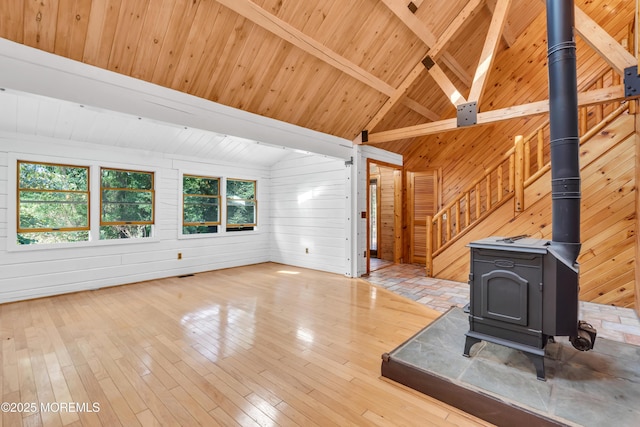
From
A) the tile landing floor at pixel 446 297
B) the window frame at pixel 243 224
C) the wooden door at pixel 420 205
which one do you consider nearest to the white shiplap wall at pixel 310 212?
the window frame at pixel 243 224

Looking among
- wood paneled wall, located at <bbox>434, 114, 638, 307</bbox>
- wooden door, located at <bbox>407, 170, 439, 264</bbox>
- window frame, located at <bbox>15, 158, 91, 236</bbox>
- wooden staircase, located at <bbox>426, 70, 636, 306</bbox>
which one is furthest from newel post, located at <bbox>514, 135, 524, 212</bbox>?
window frame, located at <bbox>15, 158, 91, 236</bbox>

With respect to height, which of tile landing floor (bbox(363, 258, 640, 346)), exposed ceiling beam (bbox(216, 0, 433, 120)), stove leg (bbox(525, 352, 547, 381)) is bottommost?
tile landing floor (bbox(363, 258, 640, 346))

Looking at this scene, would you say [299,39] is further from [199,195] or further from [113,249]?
[113,249]

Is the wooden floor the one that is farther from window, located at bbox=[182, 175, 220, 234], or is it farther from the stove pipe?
window, located at bbox=[182, 175, 220, 234]

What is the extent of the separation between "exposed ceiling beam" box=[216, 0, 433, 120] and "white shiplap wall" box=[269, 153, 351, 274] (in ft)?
5.39

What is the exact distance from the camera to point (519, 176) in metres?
4.28

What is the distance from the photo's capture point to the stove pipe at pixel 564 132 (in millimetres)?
2117

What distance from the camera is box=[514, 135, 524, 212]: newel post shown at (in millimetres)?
4277

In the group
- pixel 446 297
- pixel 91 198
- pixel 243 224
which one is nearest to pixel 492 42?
pixel 446 297

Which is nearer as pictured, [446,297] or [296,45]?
[296,45]

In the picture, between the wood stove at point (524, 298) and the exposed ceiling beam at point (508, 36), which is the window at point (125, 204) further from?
the exposed ceiling beam at point (508, 36)

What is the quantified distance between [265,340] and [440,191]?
4.97 meters

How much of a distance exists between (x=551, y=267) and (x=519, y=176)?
282cm

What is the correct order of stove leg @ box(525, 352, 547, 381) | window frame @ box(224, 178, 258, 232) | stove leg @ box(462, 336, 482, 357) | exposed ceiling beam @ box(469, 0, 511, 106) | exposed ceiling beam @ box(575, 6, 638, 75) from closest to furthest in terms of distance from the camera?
1. stove leg @ box(525, 352, 547, 381)
2. stove leg @ box(462, 336, 482, 357)
3. exposed ceiling beam @ box(575, 6, 638, 75)
4. exposed ceiling beam @ box(469, 0, 511, 106)
5. window frame @ box(224, 178, 258, 232)
